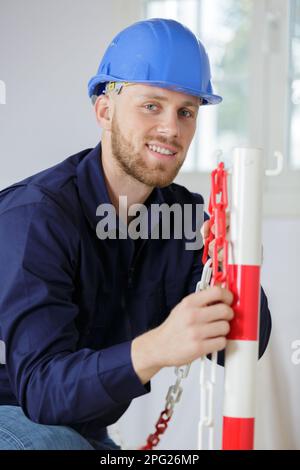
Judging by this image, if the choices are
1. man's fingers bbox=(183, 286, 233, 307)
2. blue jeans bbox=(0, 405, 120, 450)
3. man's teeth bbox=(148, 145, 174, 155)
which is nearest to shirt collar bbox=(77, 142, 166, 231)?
man's teeth bbox=(148, 145, 174, 155)

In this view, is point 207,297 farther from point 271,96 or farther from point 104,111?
point 271,96

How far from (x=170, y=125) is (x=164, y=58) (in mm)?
136

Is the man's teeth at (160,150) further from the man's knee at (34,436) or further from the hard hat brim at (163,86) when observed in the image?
the man's knee at (34,436)

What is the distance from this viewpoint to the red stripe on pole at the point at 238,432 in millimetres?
958

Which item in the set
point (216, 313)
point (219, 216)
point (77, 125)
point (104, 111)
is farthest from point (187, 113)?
point (77, 125)

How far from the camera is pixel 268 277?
2400mm

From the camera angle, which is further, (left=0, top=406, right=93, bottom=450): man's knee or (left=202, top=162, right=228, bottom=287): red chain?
(left=0, top=406, right=93, bottom=450): man's knee

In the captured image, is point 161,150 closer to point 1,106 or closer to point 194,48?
point 194,48

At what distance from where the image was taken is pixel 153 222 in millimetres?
1529

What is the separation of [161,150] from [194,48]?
216 millimetres

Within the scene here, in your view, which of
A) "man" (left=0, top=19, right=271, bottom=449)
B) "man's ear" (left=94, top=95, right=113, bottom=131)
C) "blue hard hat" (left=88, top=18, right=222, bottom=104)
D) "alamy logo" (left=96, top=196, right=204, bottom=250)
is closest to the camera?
"man" (left=0, top=19, right=271, bottom=449)

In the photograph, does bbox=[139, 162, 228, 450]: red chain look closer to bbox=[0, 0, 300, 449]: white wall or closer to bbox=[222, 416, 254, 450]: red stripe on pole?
bbox=[222, 416, 254, 450]: red stripe on pole

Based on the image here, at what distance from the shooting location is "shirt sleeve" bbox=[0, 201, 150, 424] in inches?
42.4

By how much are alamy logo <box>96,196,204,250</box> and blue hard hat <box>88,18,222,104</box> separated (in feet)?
0.94
